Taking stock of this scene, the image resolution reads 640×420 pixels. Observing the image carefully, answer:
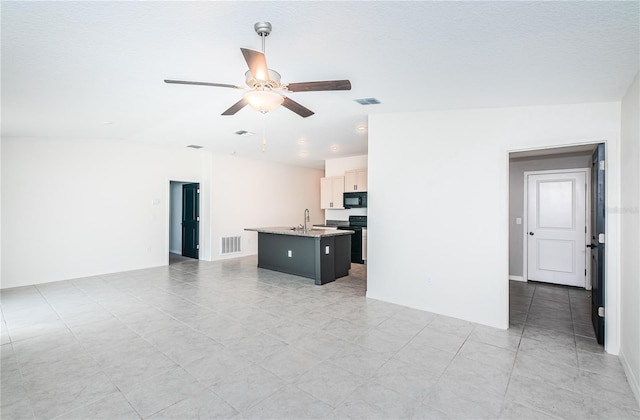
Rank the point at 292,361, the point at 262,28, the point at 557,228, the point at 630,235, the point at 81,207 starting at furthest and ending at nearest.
Answer: the point at 81,207, the point at 557,228, the point at 292,361, the point at 630,235, the point at 262,28

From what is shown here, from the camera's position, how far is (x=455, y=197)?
3.74 meters

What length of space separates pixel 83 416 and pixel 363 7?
3116 millimetres

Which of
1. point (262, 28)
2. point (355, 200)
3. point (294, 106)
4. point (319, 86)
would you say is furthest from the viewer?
point (355, 200)

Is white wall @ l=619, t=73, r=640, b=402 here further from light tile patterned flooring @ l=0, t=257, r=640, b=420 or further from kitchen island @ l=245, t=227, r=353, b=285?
kitchen island @ l=245, t=227, r=353, b=285

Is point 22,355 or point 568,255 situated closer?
point 22,355

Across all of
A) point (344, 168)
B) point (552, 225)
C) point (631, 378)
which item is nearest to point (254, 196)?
point (344, 168)

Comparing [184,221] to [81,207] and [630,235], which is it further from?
[630,235]

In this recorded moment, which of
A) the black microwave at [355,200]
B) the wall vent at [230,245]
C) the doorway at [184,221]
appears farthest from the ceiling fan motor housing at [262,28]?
the wall vent at [230,245]

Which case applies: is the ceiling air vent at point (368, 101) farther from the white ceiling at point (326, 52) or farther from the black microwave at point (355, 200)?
the black microwave at point (355, 200)

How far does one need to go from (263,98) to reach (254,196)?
623 centimetres

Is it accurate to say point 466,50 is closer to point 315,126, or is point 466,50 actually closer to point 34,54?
point 315,126

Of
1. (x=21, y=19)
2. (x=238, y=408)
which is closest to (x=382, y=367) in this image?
(x=238, y=408)

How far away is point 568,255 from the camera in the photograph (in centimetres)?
524

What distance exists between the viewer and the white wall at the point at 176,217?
335 inches
